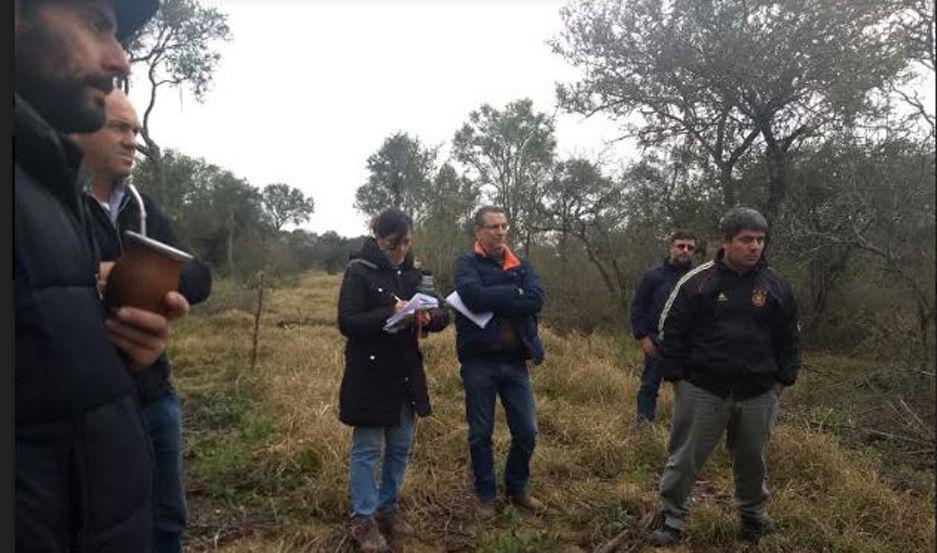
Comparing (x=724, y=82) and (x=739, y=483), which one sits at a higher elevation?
(x=724, y=82)

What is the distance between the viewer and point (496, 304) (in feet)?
12.6

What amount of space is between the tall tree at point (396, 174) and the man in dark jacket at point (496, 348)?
12756 millimetres

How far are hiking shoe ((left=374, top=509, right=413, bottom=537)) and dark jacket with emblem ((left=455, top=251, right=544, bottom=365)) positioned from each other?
980 millimetres

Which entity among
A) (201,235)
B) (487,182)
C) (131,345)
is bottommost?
(131,345)

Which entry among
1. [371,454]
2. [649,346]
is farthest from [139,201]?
[649,346]

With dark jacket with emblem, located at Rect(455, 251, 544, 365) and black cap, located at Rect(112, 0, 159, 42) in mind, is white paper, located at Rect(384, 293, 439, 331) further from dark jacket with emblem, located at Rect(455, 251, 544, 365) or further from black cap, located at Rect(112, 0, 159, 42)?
black cap, located at Rect(112, 0, 159, 42)

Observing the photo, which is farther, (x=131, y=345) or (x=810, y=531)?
(x=810, y=531)

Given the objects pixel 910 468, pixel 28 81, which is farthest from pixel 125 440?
pixel 910 468

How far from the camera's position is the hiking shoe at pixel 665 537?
3594 mm

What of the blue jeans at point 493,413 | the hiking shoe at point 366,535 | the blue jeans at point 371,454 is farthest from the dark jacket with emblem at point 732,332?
the hiking shoe at point 366,535

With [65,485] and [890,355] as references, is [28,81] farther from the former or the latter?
[890,355]

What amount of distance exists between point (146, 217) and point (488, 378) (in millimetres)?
2285

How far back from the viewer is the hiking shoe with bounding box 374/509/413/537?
3615mm

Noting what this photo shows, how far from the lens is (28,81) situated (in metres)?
0.90
